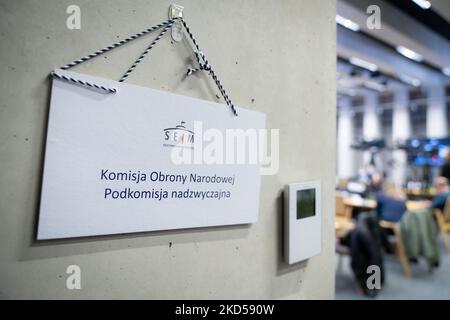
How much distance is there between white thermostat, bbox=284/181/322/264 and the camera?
854mm

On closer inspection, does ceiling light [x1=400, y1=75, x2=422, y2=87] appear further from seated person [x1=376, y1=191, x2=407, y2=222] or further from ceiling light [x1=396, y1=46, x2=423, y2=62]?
seated person [x1=376, y1=191, x2=407, y2=222]

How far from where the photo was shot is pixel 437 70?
19.5ft

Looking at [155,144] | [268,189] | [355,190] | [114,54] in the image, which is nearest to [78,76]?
[114,54]

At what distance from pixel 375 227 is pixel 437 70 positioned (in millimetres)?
5626

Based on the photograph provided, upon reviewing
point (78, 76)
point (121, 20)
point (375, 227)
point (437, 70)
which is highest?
point (437, 70)

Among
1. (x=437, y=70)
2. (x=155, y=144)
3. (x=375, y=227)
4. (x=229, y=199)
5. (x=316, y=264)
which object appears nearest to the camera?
(x=155, y=144)

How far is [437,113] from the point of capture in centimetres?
702

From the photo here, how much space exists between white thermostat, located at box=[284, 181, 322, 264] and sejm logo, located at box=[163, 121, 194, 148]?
1.27 ft

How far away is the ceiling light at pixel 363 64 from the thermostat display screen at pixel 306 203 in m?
5.16

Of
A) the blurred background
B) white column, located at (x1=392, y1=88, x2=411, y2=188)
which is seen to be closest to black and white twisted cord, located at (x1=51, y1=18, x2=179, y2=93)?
the blurred background

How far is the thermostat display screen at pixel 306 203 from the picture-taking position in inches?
34.7

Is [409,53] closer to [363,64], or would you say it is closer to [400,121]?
[363,64]

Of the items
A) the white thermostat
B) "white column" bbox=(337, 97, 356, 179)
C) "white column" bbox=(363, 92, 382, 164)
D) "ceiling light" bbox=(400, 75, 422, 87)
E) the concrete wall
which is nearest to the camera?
the concrete wall
